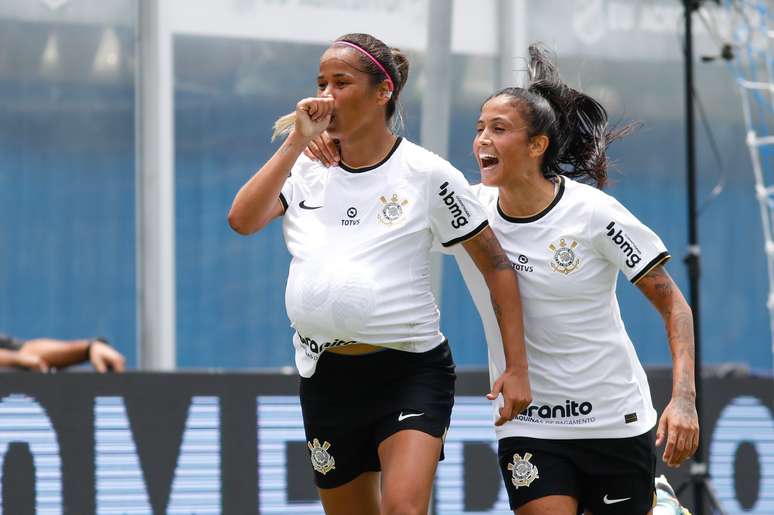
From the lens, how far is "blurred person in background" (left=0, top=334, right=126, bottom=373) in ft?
20.8

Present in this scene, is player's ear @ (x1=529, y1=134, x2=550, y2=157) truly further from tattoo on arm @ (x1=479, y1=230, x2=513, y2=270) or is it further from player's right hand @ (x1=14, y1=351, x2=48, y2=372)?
player's right hand @ (x1=14, y1=351, x2=48, y2=372)

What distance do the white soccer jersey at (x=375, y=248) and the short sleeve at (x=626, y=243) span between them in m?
0.40

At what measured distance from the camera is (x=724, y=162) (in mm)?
9461

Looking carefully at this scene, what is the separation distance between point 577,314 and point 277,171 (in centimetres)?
109

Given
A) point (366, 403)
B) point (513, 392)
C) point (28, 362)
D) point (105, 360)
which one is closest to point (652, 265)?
point (513, 392)

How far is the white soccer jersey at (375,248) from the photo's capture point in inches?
155

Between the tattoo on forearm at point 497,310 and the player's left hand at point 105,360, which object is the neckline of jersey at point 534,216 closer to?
the tattoo on forearm at point 497,310

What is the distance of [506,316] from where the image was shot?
3.99m

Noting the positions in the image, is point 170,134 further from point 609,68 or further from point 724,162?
point 724,162

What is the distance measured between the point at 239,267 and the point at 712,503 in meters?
3.50

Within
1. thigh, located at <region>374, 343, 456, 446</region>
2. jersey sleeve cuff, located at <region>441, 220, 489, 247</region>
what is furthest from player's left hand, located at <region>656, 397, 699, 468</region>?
jersey sleeve cuff, located at <region>441, 220, 489, 247</region>

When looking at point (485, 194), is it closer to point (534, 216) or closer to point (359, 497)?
point (534, 216)

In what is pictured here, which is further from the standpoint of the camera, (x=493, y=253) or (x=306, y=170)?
(x=306, y=170)

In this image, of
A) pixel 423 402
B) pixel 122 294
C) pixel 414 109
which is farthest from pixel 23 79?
pixel 423 402
